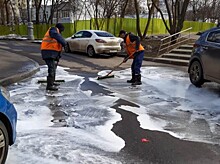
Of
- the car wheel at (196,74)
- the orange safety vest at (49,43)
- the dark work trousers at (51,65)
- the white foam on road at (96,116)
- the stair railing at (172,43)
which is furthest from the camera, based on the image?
the stair railing at (172,43)

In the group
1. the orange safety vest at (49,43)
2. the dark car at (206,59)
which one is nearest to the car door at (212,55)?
the dark car at (206,59)

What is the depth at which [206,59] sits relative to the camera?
773 cm

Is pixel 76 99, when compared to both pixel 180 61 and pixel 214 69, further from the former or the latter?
pixel 180 61

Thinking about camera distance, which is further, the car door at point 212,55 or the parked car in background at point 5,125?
the car door at point 212,55

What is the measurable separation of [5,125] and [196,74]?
236 inches

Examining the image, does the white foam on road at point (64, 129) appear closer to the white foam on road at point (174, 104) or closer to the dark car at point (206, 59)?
the white foam on road at point (174, 104)

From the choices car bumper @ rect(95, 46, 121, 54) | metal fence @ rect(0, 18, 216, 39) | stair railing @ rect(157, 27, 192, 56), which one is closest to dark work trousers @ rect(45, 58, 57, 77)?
car bumper @ rect(95, 46, 121, 54)

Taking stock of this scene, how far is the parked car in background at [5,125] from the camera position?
11.1 ft

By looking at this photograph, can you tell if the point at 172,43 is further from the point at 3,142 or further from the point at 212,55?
the point at 3,142

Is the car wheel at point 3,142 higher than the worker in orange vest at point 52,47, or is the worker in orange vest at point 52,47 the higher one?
the worker in orange vest at point 52,47

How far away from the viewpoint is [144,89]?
26.8 feet

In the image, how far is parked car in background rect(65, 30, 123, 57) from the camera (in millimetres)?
15836

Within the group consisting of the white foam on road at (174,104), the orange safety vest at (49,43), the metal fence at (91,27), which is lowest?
the white foam on road at (174,104)

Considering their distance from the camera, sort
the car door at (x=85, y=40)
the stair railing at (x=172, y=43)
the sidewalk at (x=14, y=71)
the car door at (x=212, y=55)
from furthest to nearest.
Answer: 1. the car door at (x=85, y=40)
2. the stair railing at (x=172, y=43)
3. the sidewalk at (x=14, y=71)
4. the car door at (x=212, y=55)
